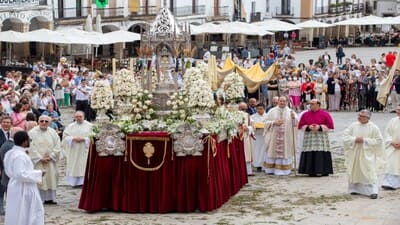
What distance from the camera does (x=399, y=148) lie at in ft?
51.6

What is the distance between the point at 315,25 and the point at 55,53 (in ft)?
57.1

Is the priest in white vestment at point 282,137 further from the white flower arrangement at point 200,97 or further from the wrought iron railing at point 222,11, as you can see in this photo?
the wrought iron railing at point 222,11

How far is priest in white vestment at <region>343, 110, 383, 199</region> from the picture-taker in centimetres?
1518

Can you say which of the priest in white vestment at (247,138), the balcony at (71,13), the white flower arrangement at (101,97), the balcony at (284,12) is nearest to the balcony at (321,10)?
the balcony at (284,12)

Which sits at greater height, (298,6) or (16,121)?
(298,6)

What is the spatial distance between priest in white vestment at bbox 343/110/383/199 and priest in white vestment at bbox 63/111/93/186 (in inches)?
187

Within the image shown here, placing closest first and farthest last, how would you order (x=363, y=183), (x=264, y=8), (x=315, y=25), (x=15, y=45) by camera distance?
(x=363, y=183)
(x=15, y=45)
(x=315, y=25)
(x=264, y=8)

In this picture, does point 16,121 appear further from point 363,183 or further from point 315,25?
point 315,25

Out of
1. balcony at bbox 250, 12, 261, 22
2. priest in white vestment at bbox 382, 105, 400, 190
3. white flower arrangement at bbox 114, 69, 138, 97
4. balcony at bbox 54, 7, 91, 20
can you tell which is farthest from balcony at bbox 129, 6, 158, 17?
white flower arrangement at bbox 114, 69, 138, 97

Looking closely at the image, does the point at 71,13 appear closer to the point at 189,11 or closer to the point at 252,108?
the point at 189,11

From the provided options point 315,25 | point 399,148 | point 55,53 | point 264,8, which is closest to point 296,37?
point 264,8

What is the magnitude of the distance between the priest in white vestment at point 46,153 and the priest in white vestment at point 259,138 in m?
5.00

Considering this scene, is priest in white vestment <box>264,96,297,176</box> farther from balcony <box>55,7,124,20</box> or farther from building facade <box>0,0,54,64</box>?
balcony <box>55,7,124,20</box>

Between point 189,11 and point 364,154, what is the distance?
A: 41.9m
